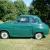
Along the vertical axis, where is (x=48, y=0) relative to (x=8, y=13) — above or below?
above

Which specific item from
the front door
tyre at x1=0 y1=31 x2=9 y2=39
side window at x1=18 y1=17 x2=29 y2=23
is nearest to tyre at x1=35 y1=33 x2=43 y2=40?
the front door

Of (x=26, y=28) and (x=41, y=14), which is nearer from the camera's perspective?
(x=26, y=28)

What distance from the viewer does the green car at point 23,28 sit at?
14797 mm

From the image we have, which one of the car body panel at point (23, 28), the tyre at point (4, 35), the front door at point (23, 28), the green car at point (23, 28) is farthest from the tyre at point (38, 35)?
the tyre at point (4, 35)

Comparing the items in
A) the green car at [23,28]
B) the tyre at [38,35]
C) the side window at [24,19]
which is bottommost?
the tyre at [38,35]

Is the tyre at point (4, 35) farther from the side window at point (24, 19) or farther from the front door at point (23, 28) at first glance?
the side window at point (24, 19)

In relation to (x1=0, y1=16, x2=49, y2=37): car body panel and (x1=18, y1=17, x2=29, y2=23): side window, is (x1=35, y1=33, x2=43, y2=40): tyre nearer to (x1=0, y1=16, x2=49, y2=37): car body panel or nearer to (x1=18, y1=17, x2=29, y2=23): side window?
(x1=0, y1=16, x2=49, y2=37): car body panel

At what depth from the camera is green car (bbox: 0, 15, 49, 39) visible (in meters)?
14.8

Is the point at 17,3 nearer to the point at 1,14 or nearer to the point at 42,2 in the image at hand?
the point at 1,14

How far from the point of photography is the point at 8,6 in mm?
39688

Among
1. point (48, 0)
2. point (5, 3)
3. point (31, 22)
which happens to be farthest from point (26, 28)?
point (5, 3)

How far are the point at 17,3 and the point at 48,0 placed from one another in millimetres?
21488

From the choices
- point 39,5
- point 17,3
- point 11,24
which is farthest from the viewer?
point 17,3

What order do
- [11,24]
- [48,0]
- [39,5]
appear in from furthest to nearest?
1. [39,5]
2. [48,0]
3. [11,24]
